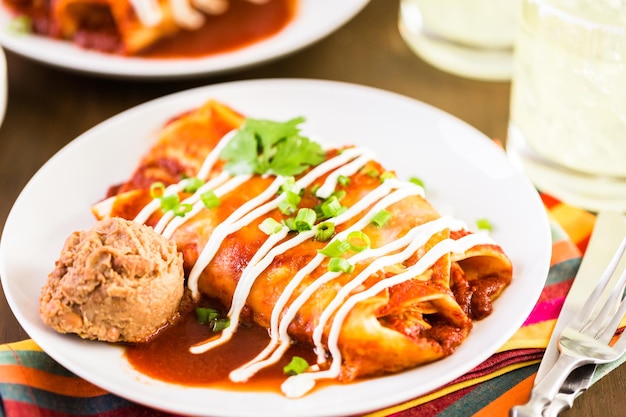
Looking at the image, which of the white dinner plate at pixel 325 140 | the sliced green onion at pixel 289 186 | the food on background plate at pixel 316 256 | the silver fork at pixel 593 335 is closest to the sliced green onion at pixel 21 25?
the white dinner plate at pixel 325 140

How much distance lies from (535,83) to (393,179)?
108 centimetres

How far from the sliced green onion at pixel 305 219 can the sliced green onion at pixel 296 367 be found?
562 millimetres

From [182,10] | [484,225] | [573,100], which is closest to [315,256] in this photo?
[484,225]

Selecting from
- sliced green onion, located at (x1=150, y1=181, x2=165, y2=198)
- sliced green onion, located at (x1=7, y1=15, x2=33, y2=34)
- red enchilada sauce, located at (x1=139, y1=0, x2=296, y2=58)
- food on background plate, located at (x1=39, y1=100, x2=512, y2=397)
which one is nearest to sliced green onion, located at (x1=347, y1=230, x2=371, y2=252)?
food on background plate, located at (x1=39, y1=100, x2=512, y2=397)

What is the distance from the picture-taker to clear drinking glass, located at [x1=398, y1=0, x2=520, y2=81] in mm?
5016

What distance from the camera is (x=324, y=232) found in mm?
3301

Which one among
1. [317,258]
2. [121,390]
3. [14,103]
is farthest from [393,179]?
[14,103]

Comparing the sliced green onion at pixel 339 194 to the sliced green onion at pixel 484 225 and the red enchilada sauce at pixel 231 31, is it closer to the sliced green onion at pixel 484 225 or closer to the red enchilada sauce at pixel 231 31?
the sliced green onion at pixel 484 225

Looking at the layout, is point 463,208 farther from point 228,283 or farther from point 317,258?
point 228,283

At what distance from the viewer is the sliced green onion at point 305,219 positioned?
11.0 feet

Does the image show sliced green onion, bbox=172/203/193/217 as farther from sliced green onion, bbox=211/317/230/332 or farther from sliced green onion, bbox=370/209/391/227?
sliced green onion, bbox=370/209/391/227

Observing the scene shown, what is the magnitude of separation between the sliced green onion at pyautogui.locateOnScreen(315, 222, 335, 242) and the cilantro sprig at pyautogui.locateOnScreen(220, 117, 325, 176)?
43 centimetres

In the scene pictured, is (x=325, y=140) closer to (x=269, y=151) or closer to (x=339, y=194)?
(x=269, y=151)

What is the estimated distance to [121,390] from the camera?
2.83m
